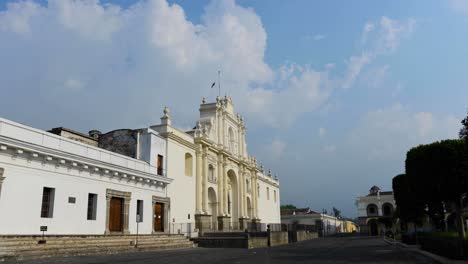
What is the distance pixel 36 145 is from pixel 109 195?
6609mm

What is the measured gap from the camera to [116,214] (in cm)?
2564

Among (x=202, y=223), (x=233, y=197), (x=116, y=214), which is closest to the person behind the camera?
(x=116, y=214)

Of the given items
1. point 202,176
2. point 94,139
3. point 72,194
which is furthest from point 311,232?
point 72,194

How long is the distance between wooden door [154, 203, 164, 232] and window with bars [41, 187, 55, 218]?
33.9ft

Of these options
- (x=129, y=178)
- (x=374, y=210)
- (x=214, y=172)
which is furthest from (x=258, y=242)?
(x=374, y=210)

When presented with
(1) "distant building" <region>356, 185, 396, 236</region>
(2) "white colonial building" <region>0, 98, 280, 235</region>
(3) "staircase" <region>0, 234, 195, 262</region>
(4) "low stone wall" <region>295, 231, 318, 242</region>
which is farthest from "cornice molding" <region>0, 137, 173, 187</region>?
(1) "distant building" <region>356, 185, 396, 236</region>

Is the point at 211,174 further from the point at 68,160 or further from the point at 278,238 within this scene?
the point at 68,160

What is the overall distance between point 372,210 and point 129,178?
2919 inches

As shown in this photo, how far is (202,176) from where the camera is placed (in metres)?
38.5

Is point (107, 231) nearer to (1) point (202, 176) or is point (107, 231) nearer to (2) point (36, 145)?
(2) point (36, 145)

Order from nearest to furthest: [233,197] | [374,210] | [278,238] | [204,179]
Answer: [204,179] < [278,238] < [233,197] < [374,210]

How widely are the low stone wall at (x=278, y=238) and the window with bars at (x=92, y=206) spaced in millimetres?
17364

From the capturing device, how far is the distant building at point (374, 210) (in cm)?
8644

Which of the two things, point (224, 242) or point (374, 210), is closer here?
point (224, 242)
